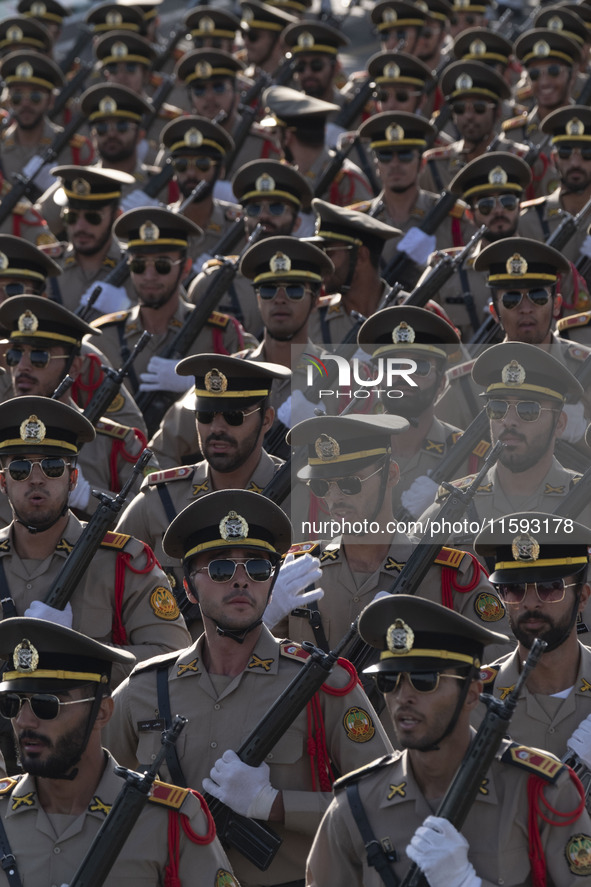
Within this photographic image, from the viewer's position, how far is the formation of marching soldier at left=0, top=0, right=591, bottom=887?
674cm

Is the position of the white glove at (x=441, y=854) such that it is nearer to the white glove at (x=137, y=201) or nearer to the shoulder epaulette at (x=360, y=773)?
the shoulder epaulette at (x=360, y=773)

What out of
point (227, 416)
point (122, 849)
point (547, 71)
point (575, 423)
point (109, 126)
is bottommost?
point (122, 849)

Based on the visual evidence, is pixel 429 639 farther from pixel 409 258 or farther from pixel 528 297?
pixel 409 258

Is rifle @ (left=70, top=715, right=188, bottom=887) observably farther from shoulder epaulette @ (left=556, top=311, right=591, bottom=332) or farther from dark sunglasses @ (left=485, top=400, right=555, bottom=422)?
shoulder epaulette @ (left=556, top=311, right=591, bottom=332)

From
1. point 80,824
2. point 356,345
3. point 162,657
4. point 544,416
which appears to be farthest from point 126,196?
point 80,824

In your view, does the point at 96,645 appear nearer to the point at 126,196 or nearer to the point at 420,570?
the point at 420,570

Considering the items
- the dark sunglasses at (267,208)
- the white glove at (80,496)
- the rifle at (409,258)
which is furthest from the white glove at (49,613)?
the rifle at (409,258)

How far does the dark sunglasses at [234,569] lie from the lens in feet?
25.5

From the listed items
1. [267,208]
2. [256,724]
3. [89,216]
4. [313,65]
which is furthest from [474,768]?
[313,65]

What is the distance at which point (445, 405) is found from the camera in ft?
37.8

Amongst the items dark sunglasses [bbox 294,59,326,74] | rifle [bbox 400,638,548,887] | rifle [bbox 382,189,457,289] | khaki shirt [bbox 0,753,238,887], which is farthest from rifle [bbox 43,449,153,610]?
dark sunglasses [bbox 294,59,326,74]

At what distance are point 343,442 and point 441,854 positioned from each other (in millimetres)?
2936

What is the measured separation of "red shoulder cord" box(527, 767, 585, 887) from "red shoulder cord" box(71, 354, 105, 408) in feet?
18.9

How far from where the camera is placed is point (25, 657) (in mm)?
7000
